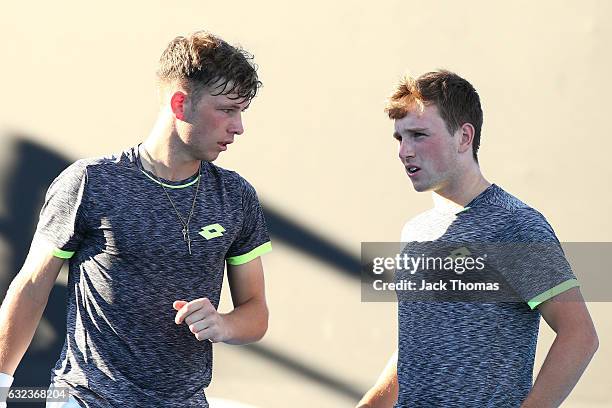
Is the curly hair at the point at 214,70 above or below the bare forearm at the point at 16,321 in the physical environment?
above

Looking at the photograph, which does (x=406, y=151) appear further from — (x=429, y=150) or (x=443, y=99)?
(x=443, y=99)

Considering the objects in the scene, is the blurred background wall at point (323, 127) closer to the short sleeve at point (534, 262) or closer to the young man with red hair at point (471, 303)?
the young man with red hair at point (471, 303)

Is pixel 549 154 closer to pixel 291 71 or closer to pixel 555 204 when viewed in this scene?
pixel 555 204

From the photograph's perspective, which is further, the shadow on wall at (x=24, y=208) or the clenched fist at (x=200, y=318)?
the shadow on wall at (x=24, y=208)

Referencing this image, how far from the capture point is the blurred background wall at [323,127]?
415cm

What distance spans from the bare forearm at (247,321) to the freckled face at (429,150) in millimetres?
577

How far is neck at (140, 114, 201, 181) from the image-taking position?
2721 mm

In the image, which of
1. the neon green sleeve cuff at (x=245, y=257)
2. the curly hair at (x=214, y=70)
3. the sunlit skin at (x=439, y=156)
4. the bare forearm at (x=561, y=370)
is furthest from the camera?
the neon green sleeve cuff at (x=245, y=257)

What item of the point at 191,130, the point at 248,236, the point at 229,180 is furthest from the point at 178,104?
the point at 248,236

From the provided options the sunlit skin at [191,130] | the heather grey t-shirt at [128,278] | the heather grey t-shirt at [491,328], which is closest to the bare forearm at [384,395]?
the heather grey t-shirt at [491,328]

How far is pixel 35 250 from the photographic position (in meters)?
2.68

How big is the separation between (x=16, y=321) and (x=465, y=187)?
1.20 meters

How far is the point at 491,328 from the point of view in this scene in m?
2.45

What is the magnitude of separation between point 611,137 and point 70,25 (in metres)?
2.28
